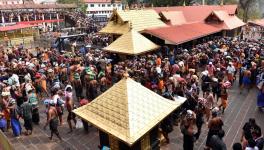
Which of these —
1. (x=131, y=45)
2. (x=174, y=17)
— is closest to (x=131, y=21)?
(x=131, y=45)

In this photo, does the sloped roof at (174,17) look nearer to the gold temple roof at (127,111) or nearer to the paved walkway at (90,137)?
the paved walkway at (90,137)

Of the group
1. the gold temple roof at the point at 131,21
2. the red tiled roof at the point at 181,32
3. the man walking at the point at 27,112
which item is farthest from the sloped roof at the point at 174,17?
the man walking at the point at 27,112

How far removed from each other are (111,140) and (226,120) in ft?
19.7

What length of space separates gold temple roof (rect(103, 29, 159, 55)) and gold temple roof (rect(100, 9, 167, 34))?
2.59 metres

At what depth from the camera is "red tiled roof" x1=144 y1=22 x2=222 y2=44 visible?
1891 cm

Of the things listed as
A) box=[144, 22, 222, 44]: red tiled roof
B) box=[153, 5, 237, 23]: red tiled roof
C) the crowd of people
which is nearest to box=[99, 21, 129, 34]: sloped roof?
→ box=[144, 22, 222, 44]: red tiled roof

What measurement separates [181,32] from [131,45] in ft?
20.0

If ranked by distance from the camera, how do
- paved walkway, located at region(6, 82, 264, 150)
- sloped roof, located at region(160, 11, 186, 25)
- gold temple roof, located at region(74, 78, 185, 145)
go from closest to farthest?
gold temple roof, located at region(74, 78, 185, 145), paved walkway, located at region(6, 82, 264, 150), sloped roof, located at region(160, 11, 186, 25)

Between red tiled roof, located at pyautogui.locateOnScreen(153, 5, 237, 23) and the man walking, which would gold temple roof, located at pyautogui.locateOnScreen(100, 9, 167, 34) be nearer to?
red tiled roof, located at pyautogui.locateOnScreen(153, 5, 237, 23)

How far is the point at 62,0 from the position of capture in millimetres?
72125

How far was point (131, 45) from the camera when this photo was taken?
54.5ft

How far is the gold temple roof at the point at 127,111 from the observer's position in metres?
5.30

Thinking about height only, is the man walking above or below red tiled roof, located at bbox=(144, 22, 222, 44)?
below

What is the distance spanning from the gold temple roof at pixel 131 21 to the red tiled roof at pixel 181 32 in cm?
103
